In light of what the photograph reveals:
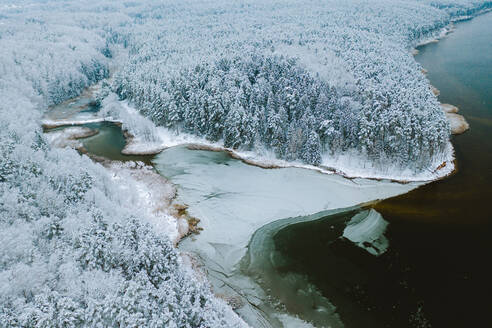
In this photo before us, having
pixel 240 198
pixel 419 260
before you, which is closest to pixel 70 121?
pixel 240 198

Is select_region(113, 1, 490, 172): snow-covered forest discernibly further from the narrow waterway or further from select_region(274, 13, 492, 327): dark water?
select_region(274, 13, 492, 327): dark water

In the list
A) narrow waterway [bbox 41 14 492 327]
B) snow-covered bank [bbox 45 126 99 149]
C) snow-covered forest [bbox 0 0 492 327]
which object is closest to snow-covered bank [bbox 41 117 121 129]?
snow-covered bank [bbox 45 126 99 149]

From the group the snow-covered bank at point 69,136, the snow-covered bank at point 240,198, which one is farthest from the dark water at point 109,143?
the snow-covered bank at point 240,198

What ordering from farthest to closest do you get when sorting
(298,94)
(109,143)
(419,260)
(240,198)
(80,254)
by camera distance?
(109,143) < (298,94) < (240,198) < (419,260) < (80,254)

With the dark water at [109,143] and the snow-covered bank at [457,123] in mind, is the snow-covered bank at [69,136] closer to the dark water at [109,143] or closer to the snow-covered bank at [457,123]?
the dark water at [109,143]

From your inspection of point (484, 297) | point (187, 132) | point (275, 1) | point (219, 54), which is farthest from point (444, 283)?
point (275, 1)

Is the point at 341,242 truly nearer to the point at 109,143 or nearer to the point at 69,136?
the point at 109,143
